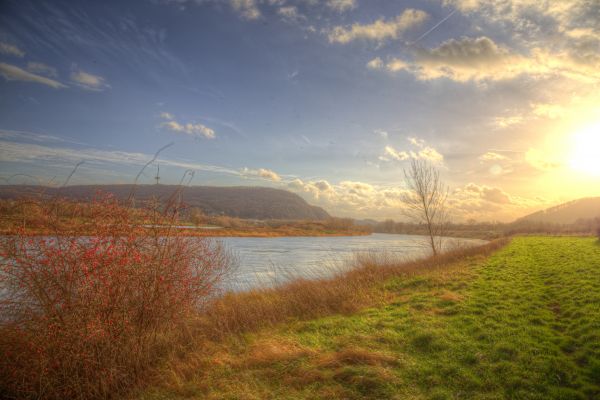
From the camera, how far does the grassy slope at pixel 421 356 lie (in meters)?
6.17

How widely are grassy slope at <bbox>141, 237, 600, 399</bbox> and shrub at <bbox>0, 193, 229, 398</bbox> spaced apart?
130 cm

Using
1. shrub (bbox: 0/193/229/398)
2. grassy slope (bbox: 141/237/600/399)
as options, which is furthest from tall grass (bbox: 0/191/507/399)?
grassy slope (bbox: 141/237/600/399)

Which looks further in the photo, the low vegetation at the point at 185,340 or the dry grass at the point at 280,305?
the dry grass at the point at 280,305

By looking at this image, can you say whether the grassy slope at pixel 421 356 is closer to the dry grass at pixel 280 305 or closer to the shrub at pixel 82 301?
the dry grass at pixel 280 305

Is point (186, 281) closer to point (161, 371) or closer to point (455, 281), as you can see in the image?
point (161, 371)

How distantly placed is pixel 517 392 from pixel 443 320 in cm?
422

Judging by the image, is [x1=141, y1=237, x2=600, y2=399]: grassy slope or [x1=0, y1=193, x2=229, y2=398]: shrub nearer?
[x1=141, y1=237, x2=600, y2=399]: grassy slope

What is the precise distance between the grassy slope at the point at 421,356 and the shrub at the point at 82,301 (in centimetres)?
130

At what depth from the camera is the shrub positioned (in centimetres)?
636

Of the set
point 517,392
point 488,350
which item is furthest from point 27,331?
point 488,350

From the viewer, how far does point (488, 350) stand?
25.2ft

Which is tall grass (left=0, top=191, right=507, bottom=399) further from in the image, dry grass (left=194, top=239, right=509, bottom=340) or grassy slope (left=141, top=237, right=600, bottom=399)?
dry grass (left=194, top=239, right=509, bottom=340)

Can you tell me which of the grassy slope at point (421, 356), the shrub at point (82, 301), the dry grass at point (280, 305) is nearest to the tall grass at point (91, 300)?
the shrub at point (82, 301)

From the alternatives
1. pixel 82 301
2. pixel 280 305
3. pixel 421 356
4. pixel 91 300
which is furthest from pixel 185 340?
pixel 421 356
